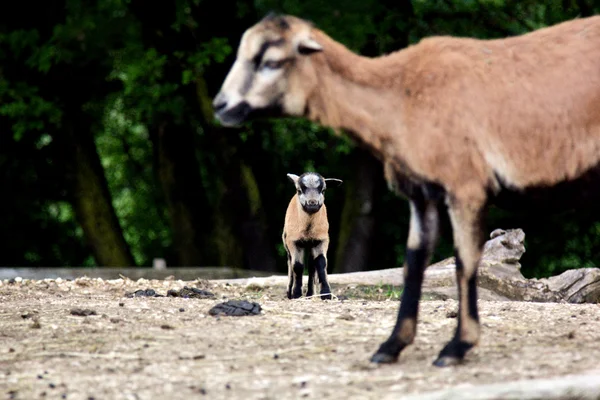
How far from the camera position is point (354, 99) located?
6.68 meters

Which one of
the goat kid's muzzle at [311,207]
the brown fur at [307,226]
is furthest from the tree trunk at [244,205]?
the goat kid's muzzle at [311,207]

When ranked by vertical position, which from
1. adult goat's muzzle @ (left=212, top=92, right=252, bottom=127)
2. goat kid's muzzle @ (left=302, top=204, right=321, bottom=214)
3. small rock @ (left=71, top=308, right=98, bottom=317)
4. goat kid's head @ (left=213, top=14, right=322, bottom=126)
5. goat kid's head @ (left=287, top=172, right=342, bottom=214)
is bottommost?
small rock @ (left=71, top=308, right=98, bottom=317)

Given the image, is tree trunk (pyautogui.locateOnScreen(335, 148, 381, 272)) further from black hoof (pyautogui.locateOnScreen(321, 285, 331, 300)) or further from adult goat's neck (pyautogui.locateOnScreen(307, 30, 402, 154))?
adult goat's neck (pyautogui.locateOnScreen(307, 30, 402, 154))

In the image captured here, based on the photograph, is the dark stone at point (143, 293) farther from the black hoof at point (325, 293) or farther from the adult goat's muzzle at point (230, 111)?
the adult goat's muzzle at point (230, 111)

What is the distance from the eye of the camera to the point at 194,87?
59.3 ft

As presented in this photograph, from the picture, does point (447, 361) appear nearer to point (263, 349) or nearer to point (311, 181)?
point (263, 349)

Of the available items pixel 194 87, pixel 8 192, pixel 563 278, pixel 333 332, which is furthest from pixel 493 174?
pixel 8 192

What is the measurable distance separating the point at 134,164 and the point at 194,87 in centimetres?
604

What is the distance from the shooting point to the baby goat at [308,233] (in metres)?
11.1

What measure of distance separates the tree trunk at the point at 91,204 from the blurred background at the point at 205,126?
0.02 meters

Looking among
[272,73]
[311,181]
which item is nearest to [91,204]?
[311,181]

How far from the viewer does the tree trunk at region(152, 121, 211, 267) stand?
19.0 metres

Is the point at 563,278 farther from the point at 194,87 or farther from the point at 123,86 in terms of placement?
the point at 123,86

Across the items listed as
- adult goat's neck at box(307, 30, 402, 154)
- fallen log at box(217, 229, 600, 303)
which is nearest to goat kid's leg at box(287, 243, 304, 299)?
fallen log at box(217, 229, 600, 303)
